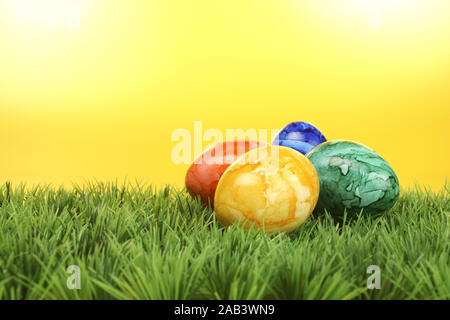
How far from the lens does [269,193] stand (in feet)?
4.57

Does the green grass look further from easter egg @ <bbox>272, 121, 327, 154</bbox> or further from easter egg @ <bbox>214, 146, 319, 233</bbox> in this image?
easter egg @ <bbox>272, 121, 327, 154</bbox>

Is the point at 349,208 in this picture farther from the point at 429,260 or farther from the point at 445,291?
the point at 445,291

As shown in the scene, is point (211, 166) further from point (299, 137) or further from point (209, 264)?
point (209, 264)

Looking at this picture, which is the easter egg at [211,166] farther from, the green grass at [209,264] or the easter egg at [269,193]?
the green grass at [209,264]

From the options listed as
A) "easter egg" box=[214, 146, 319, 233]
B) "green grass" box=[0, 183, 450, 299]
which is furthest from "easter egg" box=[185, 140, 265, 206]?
"green grass" box=[0, 183, 450, 299]

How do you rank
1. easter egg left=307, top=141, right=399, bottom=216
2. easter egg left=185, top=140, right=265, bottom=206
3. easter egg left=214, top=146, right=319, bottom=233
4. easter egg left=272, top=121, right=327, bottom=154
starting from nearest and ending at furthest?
1. easter egg left=214, top=146, right=319, bottom=233
2. easter egg left=307, top=141, right=399, bottom=216
3. easter egg left=185, top=140, right=265, bottom=206
4. easter egg left=272, top=121, right=327, bottom=154

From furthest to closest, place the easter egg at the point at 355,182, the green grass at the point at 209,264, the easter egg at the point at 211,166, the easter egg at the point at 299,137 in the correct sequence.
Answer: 1. the easter egg at the point at 299,137
2. the easter egg at the point at 211,166
3. the easter egg at the point at 355,182
4. the green grass at the point at 209,264

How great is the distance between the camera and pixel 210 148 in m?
1.82

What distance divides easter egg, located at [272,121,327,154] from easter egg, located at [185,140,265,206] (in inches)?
10.7

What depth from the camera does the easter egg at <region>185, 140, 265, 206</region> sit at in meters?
1.73

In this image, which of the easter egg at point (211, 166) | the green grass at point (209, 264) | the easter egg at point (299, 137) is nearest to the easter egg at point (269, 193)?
the green grass at point (209, 264)

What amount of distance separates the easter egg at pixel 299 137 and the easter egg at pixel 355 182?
327mm

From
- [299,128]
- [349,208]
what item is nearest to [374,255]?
[349,208]

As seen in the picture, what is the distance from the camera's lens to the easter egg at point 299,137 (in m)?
2.01
